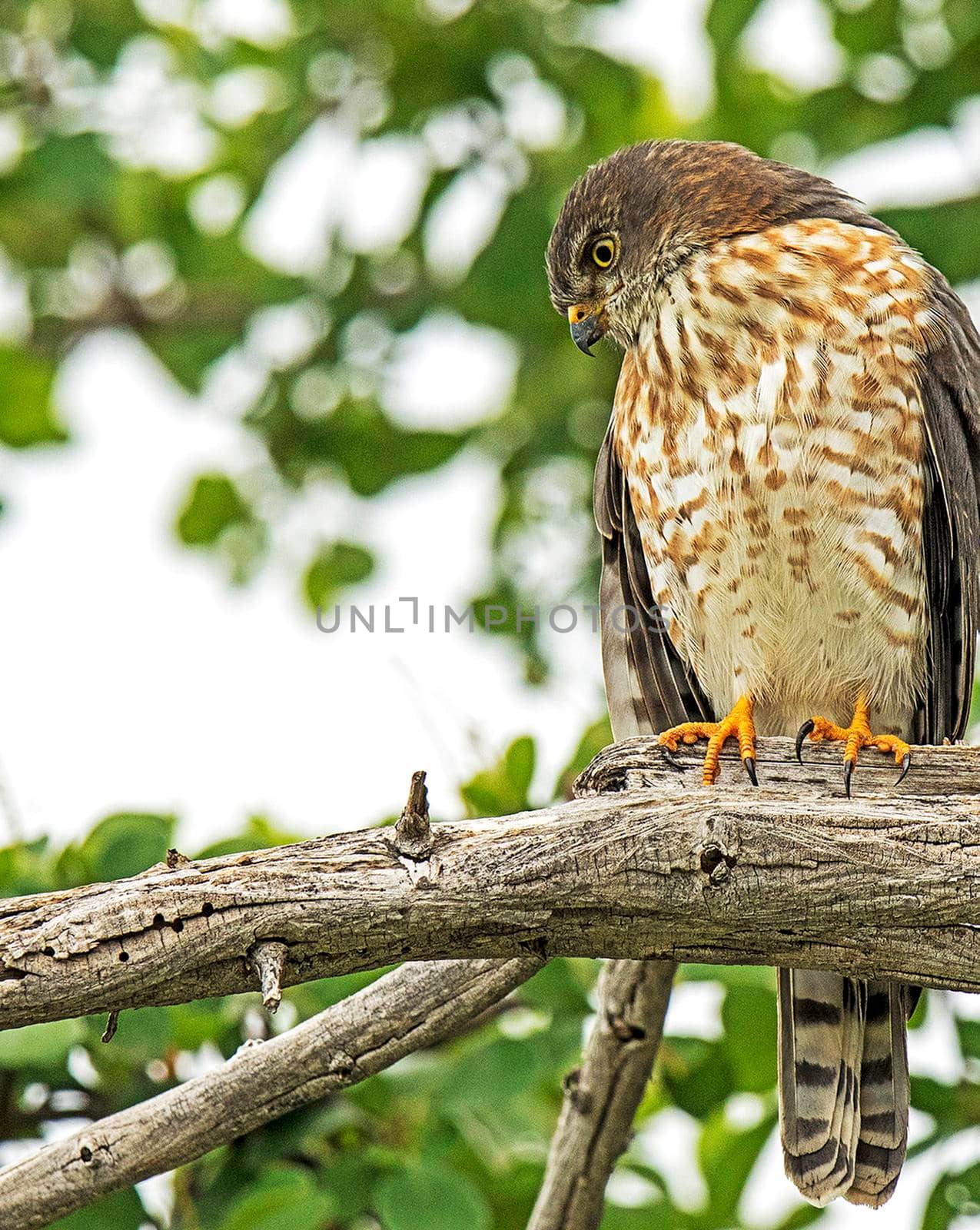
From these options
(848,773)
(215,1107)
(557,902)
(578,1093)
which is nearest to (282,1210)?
(215,1107)

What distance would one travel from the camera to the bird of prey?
4.10m

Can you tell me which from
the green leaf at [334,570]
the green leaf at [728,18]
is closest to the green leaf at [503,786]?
the green leaf at [728,18]

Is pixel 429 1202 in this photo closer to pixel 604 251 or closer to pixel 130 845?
pixel 130 845

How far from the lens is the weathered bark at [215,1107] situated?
3.04 metres

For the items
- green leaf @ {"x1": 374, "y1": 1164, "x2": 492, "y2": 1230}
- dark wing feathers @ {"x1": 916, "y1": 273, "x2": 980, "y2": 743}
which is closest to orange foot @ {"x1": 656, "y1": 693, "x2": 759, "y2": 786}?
dark wing feathers @ {"x1": 916, "y1": 273, "x2": 980, "y2": 743}

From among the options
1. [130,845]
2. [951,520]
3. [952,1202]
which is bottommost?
[952,1202]

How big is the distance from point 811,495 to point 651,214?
1.19m

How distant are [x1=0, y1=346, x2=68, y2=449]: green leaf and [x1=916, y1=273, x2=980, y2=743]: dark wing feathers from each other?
435 cm

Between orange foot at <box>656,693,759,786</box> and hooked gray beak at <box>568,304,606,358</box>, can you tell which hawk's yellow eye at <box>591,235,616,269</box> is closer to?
hooked gray beak at <box>568,304,606,358</box>

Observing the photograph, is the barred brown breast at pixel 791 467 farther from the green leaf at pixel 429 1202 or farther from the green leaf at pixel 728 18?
the green leaf at pixel 429 1202

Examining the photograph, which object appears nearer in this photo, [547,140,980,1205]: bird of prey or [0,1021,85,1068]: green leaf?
[0,1021,85,1068]: green leaf

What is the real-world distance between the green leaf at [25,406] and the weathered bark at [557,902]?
467 cm

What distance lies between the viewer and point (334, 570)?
7844 millimetres

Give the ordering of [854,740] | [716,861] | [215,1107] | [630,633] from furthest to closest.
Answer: [630,633] < [854,740] < [215,1107] < [716,861]
